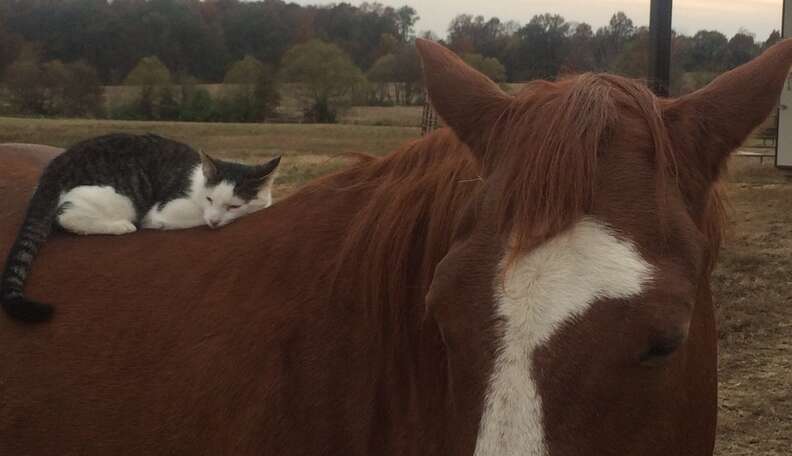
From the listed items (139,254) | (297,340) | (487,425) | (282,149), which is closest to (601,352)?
(487,425)

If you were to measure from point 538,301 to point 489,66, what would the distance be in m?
3.85

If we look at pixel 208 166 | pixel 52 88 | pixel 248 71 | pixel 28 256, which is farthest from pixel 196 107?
pixel 28 256

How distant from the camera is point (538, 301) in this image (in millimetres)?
1302

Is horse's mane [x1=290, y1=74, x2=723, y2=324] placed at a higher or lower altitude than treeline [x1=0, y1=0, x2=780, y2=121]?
lower

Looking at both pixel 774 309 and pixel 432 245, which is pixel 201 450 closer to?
pixel 432 245

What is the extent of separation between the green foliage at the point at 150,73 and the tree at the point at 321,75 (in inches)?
220

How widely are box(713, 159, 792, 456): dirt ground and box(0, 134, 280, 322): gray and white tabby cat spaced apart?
178cm

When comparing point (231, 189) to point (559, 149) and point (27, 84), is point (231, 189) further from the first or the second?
point (27, 84)

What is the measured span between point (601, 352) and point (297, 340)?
0.97 metres

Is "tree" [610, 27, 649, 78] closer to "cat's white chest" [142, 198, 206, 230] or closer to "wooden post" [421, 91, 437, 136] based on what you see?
"wooden post" [421, 91, 437, 136]

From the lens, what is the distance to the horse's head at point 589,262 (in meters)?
1.28

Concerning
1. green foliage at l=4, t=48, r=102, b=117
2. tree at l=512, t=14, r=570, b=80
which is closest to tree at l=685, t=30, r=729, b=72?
tree at l=512, t=14, r=570, b=80

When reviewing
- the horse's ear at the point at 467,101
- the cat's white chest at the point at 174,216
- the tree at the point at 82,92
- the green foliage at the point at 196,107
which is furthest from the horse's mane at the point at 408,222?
A: the green foliage at the point at 196,107

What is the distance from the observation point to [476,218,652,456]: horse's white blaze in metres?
1.26
